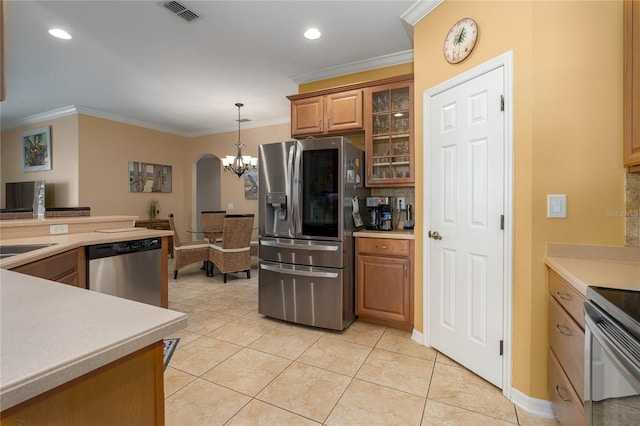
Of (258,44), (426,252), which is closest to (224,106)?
(258,44)

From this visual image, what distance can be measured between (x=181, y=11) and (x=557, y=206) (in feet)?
9.85

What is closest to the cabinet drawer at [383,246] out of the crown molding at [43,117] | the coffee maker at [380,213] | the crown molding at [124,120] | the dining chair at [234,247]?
the coffee maker at [380,213]

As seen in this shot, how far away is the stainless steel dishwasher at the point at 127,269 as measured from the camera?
2.23 m

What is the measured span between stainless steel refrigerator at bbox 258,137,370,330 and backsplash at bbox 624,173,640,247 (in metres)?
1.76

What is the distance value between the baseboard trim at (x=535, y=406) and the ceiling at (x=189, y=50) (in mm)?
2788

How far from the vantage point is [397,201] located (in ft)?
10.6

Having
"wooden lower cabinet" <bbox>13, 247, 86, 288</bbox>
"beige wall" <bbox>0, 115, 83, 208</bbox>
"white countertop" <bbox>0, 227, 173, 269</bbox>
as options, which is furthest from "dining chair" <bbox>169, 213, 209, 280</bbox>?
"wooden lower cabinet" <bbox>13, 247, 86, 288</bbox>

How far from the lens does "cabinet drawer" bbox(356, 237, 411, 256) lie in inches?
106

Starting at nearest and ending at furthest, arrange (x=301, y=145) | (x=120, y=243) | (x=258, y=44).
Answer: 1. (x=120, y=243)
2. (x=301, y=145)
3. (x=258, y=44)

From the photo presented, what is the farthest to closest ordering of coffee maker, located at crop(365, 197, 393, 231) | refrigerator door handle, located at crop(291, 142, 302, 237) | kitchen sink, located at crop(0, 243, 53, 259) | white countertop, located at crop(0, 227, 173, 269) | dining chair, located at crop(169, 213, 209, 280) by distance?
dining chair, located at crop(169, 213, 209, 280)
coffee maker, located at crop(365, 197, 393, 231)
refrigerator door handle, located at crop(291, 142, 302, 237)
kitchen sink, located at crop(0, 243, 53, 259)
white countertop, located at crop(0, 227, 173, 269)

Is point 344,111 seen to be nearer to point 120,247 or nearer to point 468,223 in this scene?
point 468,223

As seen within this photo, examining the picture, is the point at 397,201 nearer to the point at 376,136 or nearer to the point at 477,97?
the point at 376,136

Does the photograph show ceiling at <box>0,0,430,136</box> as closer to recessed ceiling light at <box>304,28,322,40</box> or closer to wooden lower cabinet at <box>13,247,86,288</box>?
recessed ceiling light at <box>304,28,322,40</box>

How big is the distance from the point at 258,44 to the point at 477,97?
212cm
